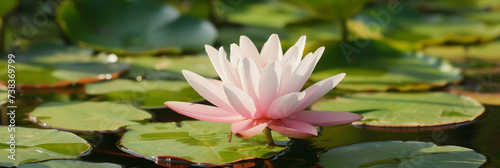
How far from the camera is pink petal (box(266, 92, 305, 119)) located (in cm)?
91

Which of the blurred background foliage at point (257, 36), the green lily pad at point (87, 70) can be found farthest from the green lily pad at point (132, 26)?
the green lily pad at point (87, 70)

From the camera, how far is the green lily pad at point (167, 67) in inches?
66.6

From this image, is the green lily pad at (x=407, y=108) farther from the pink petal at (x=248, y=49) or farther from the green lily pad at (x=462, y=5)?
the green lily pad at (x=462, y=5)

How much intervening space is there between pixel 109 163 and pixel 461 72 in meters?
1.22

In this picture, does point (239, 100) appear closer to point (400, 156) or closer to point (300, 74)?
point (300, 74)

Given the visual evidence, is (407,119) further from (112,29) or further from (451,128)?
(112,29)

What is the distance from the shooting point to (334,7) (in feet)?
5.90

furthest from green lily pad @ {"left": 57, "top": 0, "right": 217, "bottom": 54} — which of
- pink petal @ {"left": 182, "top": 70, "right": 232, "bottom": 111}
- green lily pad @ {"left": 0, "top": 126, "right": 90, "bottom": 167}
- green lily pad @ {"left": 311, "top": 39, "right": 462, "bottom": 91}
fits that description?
pink petal @ {"left": 182, "top": 70, "right": 232, "bottom": 111}

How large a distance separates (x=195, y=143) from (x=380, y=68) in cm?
85

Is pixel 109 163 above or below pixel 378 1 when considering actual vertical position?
below

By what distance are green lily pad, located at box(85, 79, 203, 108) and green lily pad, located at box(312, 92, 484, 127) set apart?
0.36m

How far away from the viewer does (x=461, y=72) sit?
5.83 ft

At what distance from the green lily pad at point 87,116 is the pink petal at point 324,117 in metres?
0.37

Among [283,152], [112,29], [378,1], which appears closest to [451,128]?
[283,152]
